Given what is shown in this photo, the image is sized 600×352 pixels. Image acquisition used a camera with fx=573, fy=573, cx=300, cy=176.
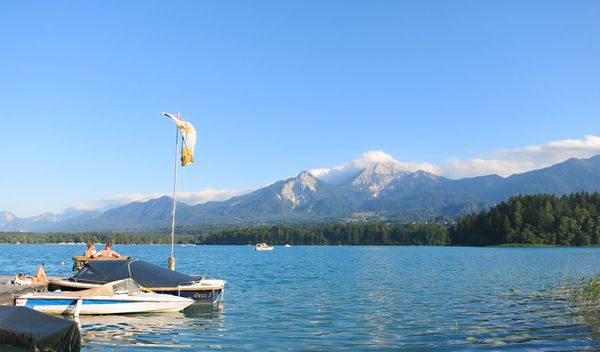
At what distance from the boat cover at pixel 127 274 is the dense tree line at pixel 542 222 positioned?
164428 millimetres

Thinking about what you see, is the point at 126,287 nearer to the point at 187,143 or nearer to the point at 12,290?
the point at 12,290

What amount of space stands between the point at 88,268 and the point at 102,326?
595cm

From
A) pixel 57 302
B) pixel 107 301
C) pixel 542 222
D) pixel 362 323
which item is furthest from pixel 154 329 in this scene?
pixel 542 222

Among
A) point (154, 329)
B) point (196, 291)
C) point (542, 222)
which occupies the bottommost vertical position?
point (154, 329)

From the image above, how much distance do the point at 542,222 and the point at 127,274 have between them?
562ft

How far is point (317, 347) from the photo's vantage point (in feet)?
67.7

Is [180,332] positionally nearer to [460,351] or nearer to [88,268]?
[88,268]

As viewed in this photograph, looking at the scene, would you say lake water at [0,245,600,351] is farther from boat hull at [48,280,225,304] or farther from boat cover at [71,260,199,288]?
boat cover at [71,260,199,288]

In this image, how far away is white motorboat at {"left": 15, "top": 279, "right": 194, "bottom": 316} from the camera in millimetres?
26469

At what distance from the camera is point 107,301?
27.4 m

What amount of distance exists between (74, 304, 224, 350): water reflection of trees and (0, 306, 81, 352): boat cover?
107 inches

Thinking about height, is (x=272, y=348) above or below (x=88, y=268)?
below

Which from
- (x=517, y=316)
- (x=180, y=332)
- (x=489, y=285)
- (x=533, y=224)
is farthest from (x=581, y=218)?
(x=180, y=332)

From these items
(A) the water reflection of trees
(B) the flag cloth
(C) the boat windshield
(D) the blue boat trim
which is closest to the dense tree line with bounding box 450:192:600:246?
(B) the flag cloth
